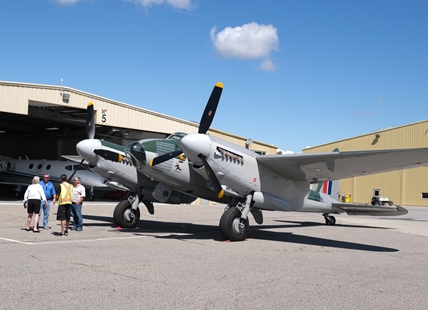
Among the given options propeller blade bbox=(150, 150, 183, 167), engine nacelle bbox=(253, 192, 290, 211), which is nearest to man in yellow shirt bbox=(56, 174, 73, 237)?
propeller blade bbox=(150, 150, 183, 167)

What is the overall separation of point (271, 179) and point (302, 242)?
2.14 m

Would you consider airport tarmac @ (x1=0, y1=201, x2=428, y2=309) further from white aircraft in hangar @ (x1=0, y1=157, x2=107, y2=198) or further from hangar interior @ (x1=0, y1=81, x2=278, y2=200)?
white aircraft in hangar @ (x1=0, y1=157, x2=107, y2=198)

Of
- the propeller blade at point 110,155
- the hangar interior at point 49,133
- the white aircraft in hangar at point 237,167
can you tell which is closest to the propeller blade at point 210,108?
the white aircraft in hangar at point 237,167

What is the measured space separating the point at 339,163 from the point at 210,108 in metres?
4.14

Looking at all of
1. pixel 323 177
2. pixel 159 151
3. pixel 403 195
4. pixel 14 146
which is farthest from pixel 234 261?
pixel 403 195

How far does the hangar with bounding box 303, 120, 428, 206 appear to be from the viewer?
51772 mm

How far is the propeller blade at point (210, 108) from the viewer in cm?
1362

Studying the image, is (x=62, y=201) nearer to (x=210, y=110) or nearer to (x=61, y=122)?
(x=210, y=110)

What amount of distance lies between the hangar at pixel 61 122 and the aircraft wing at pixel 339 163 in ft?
55.6

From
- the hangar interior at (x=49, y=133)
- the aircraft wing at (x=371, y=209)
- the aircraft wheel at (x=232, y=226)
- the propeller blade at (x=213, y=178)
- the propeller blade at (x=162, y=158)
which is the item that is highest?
the hangar interior at (x=49, y=133)

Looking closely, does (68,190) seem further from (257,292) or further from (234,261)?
(257,292)

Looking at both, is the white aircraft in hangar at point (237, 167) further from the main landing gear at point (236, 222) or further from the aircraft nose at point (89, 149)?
the aircraft nose at point (89, 149)

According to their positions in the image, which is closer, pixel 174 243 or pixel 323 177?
pixel 174 243

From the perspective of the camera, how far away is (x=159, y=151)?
555 inches
